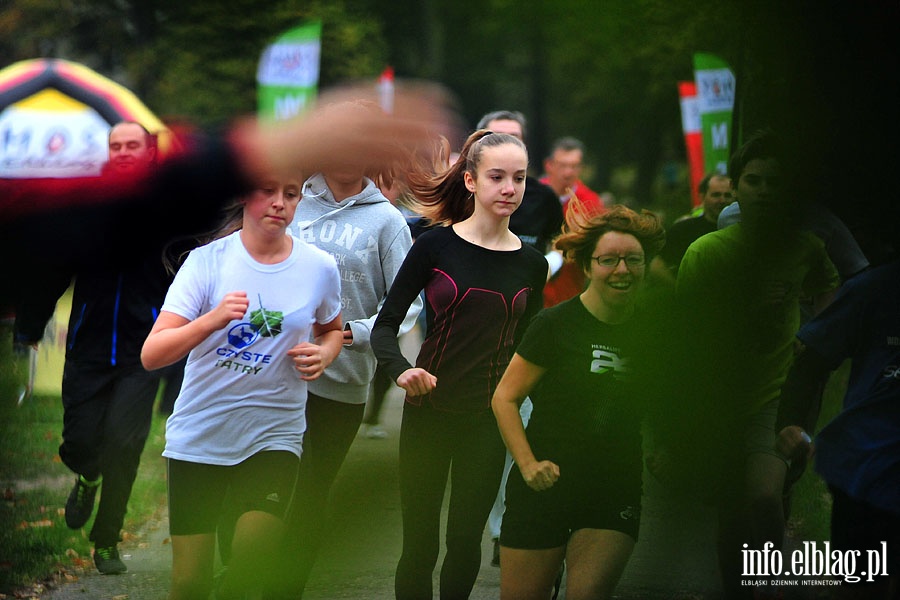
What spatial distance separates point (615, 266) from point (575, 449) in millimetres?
511

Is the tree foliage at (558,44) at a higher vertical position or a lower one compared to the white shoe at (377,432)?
higher

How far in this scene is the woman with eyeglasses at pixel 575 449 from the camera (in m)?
2.99

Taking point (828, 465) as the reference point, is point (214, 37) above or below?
above

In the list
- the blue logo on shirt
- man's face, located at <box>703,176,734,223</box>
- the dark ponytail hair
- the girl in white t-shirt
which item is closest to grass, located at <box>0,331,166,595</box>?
the girl in white t-shirt

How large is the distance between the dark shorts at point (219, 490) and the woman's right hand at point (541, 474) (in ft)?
2.40

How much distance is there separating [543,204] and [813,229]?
471cm

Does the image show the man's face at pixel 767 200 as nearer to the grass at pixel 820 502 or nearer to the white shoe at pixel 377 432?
the grass at pixel 820 502

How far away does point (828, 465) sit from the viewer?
2.59 m

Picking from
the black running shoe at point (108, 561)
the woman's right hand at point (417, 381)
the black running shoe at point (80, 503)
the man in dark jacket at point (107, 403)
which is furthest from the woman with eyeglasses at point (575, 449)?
the black running shoe at point (80, 503)

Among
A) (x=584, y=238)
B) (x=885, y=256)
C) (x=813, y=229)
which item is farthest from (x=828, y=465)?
(x=813, y=229)

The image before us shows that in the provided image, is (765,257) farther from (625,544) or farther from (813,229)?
(625,544)

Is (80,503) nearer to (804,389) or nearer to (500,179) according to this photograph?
(500,179)

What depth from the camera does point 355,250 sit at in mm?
3971

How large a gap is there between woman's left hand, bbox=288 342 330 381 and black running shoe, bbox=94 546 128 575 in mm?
1897
